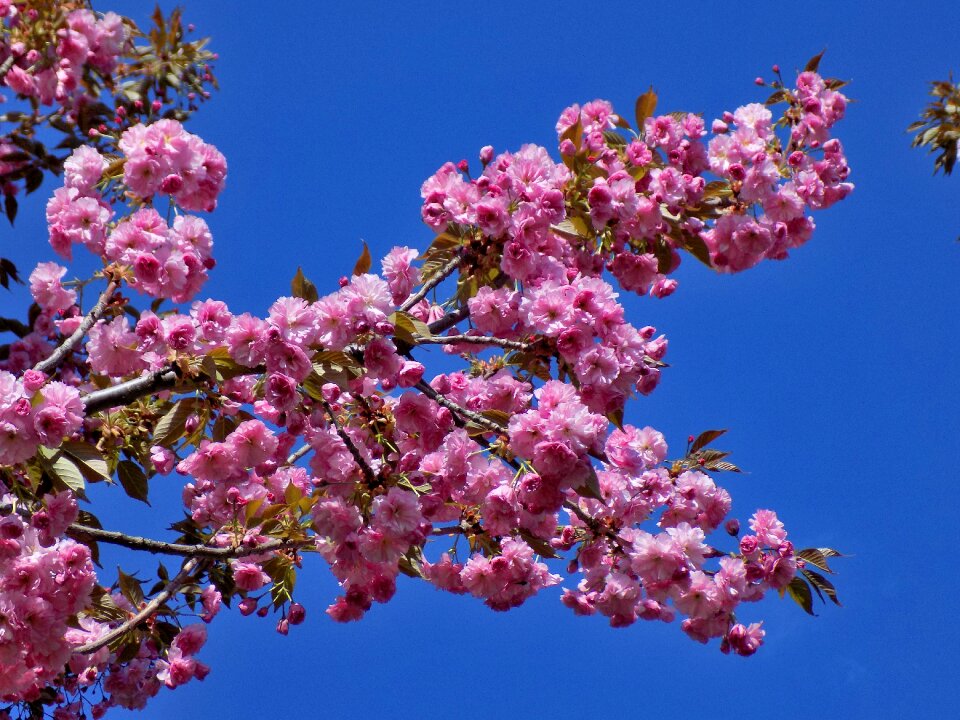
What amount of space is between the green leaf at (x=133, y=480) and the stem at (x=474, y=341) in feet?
3.79

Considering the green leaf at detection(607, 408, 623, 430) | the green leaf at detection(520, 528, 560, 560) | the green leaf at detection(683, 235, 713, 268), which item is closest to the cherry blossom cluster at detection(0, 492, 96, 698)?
the green leaf at detection(520, 528, 560, 560)

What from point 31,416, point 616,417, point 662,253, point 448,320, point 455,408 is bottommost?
point 31,416

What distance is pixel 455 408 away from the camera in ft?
9.26

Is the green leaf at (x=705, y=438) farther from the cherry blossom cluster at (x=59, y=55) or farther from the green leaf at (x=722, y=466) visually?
the cherry blossom cluster at (x=59, y=55)

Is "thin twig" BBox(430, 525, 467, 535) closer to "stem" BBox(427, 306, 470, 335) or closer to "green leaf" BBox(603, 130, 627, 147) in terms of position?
"stem" BBox(427, 306, 470, 335)

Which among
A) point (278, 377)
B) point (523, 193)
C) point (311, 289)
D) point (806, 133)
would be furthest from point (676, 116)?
point (278, 377)

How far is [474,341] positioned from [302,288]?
0.56m

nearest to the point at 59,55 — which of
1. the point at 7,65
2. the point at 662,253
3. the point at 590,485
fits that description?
the point at 7,65

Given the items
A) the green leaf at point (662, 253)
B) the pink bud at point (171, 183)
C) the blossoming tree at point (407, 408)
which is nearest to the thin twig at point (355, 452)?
the blossoming tree at point (407, 408)

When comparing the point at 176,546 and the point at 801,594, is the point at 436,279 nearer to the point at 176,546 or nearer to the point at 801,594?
the point at 176,546

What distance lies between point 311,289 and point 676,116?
1.73 metres

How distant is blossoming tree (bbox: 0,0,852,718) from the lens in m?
2.63

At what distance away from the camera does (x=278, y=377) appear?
254 centimetres

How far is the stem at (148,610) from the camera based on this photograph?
3.17 meters
